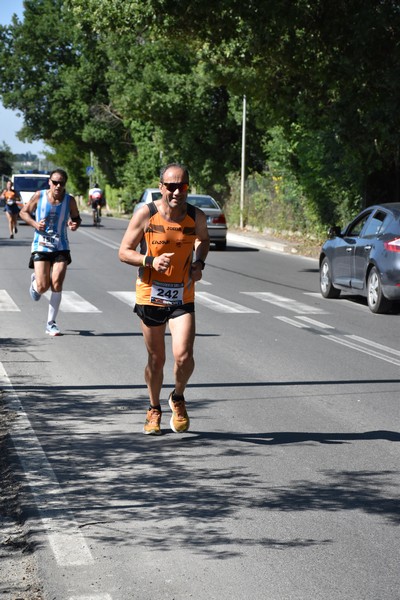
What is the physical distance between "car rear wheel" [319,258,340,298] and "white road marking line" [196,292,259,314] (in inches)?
72.0

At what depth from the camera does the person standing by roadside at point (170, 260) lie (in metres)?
7.53

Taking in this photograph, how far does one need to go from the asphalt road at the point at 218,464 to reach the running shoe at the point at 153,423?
2.5 inches

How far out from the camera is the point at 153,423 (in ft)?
25.8

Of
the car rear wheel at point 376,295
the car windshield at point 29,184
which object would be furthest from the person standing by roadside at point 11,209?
the car rear wheel at point 376,295

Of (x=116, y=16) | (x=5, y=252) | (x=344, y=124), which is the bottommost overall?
(x=5, y=252)

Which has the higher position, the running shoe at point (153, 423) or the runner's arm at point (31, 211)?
the runner's arm at point (31, 211)

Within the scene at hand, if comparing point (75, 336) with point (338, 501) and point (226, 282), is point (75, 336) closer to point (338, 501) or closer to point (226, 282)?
point (338, 501)

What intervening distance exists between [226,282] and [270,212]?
19587mm

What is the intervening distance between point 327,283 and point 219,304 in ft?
7.79

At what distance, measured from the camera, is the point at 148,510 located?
5.96m

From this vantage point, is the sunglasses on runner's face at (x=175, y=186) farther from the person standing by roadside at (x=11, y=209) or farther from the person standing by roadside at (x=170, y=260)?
the person standing by roadside at (x=11, y=209)

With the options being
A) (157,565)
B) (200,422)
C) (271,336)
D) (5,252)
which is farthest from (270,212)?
(157,565)

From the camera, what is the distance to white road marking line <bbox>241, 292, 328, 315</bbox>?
16484mm

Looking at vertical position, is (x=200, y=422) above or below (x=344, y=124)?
below
